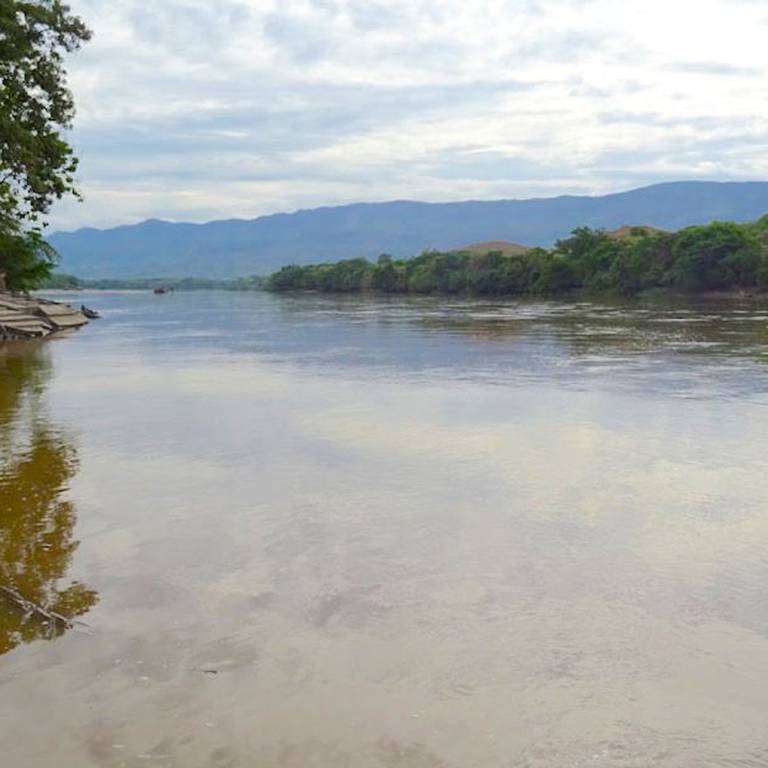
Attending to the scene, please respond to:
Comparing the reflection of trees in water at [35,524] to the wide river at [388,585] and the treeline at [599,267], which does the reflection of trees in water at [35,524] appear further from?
the treeline at [599,267]

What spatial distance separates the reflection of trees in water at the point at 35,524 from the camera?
6.81 meters

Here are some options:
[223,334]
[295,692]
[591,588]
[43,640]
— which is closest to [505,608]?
[591,588]

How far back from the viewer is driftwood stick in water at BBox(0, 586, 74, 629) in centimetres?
662

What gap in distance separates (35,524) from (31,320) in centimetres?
3645

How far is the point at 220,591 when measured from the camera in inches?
288

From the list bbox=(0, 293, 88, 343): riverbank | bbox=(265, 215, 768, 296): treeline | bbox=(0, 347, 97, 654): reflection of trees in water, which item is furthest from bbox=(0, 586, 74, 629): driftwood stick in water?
bbox=(265, 215, 768, 296): treeline

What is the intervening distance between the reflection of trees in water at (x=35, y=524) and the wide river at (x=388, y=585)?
4 cm

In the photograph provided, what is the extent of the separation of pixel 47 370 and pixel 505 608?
22.0 metres

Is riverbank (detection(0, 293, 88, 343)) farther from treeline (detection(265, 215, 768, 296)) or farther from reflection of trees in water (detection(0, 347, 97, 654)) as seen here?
treeline (detection(265, 215, 768, 296))

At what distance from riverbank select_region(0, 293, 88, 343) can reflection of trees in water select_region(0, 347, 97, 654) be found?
79.5 ft

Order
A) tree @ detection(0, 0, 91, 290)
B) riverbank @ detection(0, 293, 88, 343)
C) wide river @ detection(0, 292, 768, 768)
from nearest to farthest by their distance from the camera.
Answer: wide river @ detection(0, 292, 768, 768), tree @ detection(0, 0, 91, 290), riverbank @ detection(0, 293, 88, 343)

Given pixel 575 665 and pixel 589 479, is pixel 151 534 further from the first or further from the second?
pixel 589 479

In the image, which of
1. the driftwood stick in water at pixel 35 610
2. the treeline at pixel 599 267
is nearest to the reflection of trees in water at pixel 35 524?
the driftwood stick in water at pixel 35 610

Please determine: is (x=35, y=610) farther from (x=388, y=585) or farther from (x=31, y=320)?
(x=31, y=320)
